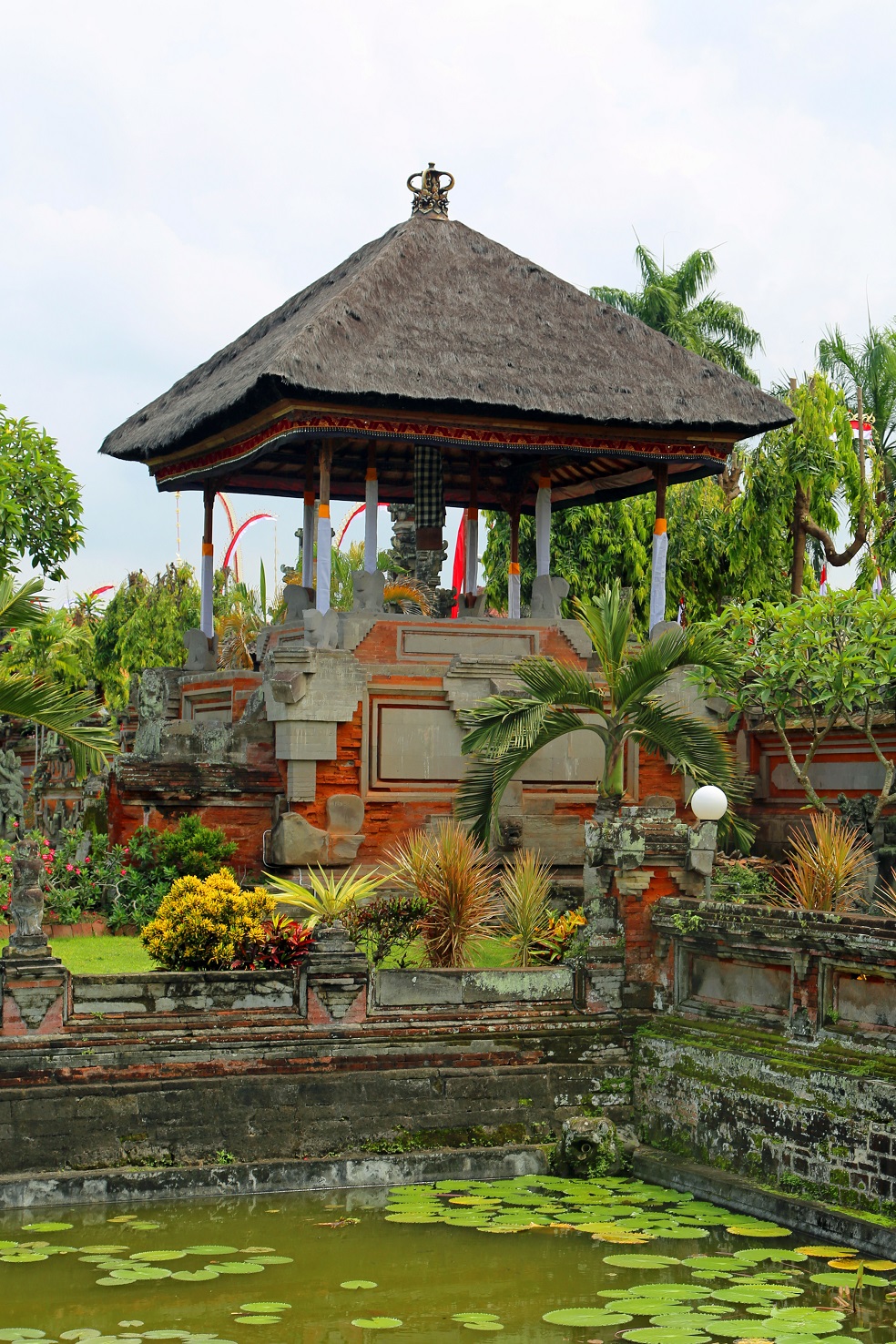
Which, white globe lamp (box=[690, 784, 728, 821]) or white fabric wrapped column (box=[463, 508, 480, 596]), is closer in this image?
white globe lamp (box=[690, 784, 728, 821])

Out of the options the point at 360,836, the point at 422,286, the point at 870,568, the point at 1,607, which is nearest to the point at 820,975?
the point at 360,836

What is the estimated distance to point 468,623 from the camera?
17.5 metres

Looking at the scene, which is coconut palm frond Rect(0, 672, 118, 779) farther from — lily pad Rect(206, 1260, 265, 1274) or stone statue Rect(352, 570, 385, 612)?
lily pad Rect(206, 1260, 265, 1274)

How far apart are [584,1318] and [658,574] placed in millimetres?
11685

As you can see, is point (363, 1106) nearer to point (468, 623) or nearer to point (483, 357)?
point (468, 623)

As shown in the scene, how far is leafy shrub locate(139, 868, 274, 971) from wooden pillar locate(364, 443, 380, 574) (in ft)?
22.0

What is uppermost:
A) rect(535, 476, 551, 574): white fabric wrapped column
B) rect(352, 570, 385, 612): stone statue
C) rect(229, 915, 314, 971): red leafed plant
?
rect(535, 476, 551, 574): white fabric wrapped column

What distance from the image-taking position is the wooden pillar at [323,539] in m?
16.8

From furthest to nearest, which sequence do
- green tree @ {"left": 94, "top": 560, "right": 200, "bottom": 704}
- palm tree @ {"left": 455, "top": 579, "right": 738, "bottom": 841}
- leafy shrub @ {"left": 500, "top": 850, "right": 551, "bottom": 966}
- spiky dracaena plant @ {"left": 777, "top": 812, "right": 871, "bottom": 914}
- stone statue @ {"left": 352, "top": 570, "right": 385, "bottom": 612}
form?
green tree @ {"left": 94, "top": 560, "right": 200, "bottom": 704} → stone statue @ {"left": 352, "top": 570, "right": 385, "bottom": 612} → palm tree @ {"left": 455, "top": 579, "right": 738, "bottom": 841} → leafy shrub @ {"left": 500, "top": 850, "right": 551, "bottom": 966} → spiky dracaena plant @ {"left": 777, "top": 812, "right": 871, "bottom": 914}

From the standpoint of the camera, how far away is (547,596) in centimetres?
1856

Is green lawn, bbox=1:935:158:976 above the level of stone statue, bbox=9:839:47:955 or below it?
below

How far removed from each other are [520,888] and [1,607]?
5372mm

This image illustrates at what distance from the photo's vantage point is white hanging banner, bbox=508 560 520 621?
2086cm

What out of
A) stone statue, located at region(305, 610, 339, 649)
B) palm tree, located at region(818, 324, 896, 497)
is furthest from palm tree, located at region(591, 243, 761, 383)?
stone statue, located at region(305, 610, 339, 649)
